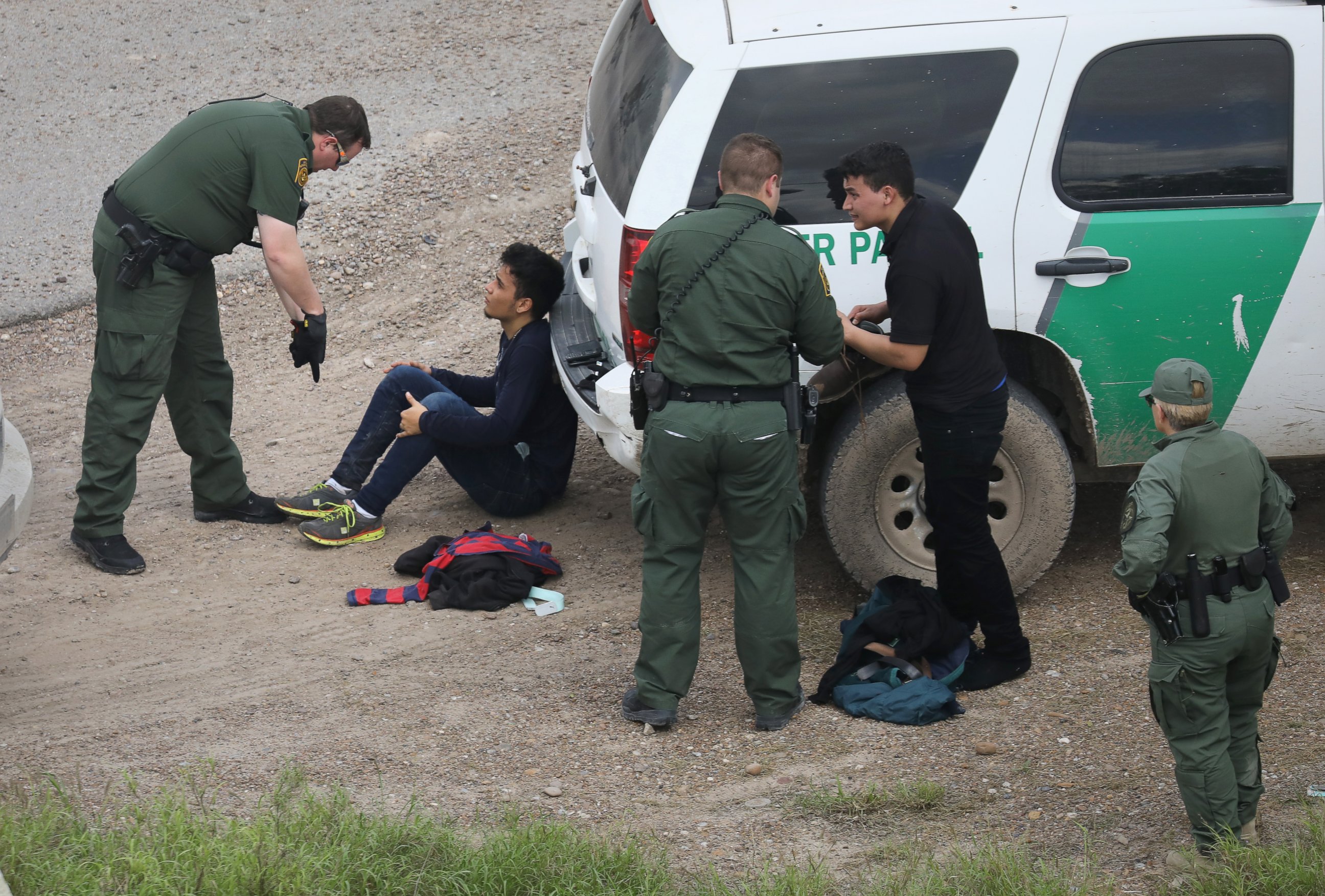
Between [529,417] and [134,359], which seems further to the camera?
[529,417]

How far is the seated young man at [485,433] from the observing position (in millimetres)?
5312

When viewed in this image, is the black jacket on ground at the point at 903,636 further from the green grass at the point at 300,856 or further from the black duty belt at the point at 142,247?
the black duty belt at the point at 142,247

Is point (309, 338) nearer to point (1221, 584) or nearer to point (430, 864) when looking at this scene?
point (430, 864)

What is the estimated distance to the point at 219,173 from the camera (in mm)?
5000

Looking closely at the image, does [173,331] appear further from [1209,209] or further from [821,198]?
[1209,209]

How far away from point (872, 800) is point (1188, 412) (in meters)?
1.35

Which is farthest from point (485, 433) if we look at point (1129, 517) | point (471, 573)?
point (1129, 517)

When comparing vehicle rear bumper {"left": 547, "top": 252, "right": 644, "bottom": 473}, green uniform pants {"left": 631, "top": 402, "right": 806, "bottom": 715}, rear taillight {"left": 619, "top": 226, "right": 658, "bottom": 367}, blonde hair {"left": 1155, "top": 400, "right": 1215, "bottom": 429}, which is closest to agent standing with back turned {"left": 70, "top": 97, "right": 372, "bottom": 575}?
vehicle rear bumper {"left": 547, "top": 252, "right": 644, "bottom": 473}

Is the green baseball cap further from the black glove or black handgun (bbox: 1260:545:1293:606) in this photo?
the black glove

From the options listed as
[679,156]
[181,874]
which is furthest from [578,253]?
[181,874]

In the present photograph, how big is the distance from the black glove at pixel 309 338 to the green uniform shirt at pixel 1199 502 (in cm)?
328

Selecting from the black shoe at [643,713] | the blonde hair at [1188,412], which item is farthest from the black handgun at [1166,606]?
the black shoe at [643,713]

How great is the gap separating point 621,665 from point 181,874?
183cm

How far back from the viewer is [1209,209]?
4.31 m
